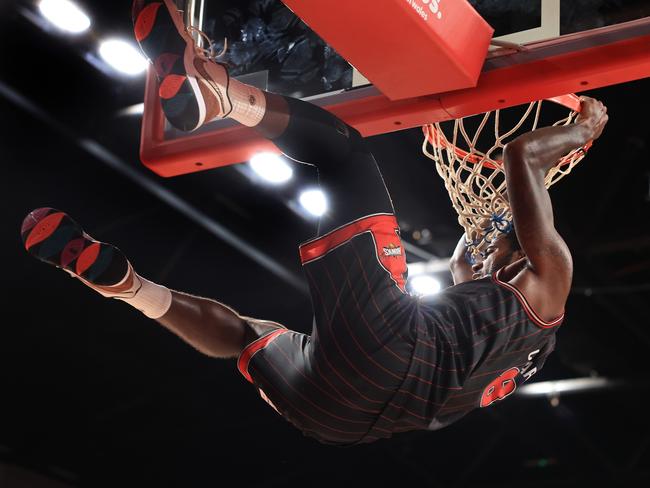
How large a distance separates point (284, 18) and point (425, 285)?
3.66 m

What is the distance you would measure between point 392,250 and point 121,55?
10.1 feet

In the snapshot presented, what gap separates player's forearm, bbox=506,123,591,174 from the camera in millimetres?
2604

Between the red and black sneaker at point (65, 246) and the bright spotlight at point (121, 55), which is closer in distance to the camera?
the red and black sneaker at point (65, 246)

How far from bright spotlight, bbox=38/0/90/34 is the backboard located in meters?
1.64

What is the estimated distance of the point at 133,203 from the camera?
643 centimetres

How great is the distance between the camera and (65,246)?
2643mm

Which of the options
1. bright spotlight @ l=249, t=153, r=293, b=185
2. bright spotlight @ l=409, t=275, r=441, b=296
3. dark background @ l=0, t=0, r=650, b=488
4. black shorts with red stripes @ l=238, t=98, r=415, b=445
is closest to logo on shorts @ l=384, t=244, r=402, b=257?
black shorts with red stripes @ l=238, t=98, r=415, b=445

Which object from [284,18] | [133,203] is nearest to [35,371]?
[133,203]

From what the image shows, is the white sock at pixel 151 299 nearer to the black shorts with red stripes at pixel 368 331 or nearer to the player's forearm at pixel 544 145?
the black shorts with red stripes at pixel 368 331

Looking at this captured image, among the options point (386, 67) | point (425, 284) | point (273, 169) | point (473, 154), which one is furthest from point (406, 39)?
point (425, 284)

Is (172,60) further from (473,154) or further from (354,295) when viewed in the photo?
(473,154)

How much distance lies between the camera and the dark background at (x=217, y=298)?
5.59 metres

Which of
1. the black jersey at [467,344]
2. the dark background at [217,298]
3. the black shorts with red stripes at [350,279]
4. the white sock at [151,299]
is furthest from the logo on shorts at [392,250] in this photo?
the dark background at [217,298]

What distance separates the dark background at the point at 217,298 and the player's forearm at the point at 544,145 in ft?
7.68
